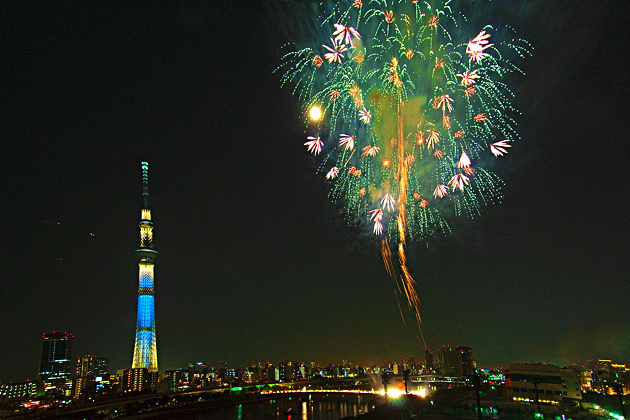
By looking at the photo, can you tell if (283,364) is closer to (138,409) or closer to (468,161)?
(138,409)

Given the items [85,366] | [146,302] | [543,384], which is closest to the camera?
[543,384]

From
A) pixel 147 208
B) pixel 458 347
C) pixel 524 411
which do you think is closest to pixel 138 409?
pixel 147 208

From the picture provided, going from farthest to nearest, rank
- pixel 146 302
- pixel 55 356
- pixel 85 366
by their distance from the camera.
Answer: pixel 85 366 < pixel 55 356 < pixel 146 302

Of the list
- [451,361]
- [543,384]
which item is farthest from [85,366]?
[543,384]

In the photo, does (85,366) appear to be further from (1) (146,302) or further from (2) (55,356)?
(1) (146,302)

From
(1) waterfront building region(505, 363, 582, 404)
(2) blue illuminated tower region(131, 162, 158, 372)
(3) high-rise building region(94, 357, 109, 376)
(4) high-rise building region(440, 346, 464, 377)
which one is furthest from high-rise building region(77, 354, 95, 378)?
(1) waterfront building region(505, 363, 582, 404)

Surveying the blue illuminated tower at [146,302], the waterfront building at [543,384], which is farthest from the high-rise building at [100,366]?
the waterfront building at [543,384]
